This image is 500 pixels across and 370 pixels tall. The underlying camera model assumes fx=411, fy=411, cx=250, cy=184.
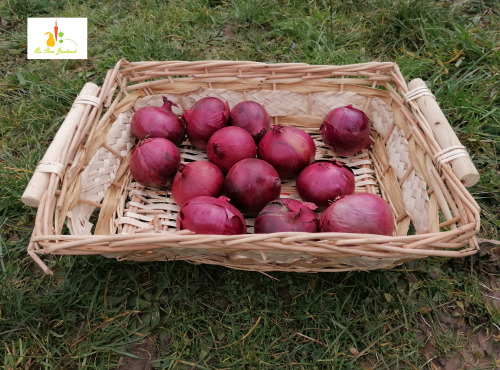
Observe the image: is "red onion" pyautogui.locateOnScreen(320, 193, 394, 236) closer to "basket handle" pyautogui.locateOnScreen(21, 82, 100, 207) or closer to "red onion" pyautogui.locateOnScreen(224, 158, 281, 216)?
"red onion" pyautogui.locateOnScreen(224, 158, 281, 216)

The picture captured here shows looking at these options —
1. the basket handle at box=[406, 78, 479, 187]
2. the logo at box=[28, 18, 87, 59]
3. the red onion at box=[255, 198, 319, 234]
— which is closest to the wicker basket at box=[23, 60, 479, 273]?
the basket handle at box=[406, 78, 479, 187]

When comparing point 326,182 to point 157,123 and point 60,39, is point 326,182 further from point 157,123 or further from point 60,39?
point 60,39

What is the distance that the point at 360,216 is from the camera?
1.32 metres

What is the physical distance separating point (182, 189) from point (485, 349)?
1.22 meters

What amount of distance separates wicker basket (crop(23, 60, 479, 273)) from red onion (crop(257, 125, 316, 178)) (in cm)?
15

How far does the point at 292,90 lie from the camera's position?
6.02ft

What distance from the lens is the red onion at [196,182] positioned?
151cm

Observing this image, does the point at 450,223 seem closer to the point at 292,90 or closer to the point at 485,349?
the point at 485,349

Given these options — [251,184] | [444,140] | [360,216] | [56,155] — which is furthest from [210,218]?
[444,140]

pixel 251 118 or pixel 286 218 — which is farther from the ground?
pixel 251 118

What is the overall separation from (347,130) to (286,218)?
0.53m

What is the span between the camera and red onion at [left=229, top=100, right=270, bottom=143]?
1701 millimetres

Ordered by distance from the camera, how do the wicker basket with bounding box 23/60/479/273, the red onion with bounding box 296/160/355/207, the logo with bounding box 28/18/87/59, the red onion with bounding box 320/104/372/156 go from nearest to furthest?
the wicker basket with bounding box 23/60/479/273 → the red onion with bounding box 296/160/355/207 → the red onion with bounding box 320/104/372/156 → the logo with bounding box 28/18/87/59

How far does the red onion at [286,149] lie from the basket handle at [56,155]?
2.30 ft
